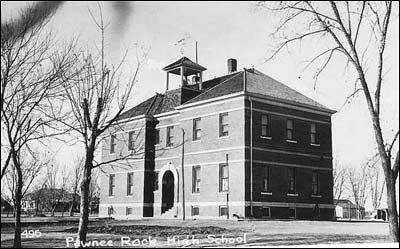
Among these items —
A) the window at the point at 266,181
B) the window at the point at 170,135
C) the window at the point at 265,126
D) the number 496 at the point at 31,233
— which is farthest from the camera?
the window at the point at 170,135

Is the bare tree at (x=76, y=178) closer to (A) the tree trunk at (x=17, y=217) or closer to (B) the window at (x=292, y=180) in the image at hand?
(A) the tree trunk at (x=17, y=217)

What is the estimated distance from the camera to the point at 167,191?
2883 cm

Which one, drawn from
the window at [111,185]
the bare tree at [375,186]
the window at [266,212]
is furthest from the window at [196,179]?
the bare tree at [375,186]

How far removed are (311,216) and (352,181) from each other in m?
36.6

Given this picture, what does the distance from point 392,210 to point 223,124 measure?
12.1 meters

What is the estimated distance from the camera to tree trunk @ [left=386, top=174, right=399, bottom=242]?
14.2m

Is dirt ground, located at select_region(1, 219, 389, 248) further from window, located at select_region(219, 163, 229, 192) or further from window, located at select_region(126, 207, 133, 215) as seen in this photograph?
window, located at select_region(126, 207, 133, 215)

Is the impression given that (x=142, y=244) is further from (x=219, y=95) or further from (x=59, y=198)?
(x=219, y=95)

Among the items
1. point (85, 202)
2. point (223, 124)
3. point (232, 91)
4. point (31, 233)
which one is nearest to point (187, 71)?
point (232, 91)

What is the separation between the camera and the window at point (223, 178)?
82.1 feet

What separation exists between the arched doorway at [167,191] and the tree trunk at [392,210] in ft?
51.7

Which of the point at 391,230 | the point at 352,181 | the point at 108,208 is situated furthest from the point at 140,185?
the point at 352,181

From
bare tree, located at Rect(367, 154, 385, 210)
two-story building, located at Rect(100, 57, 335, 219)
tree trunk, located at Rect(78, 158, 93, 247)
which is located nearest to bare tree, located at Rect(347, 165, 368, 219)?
bare tree, located at Rect(367, 154, 385, 210)

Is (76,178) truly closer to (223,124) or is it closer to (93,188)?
(93,188)
